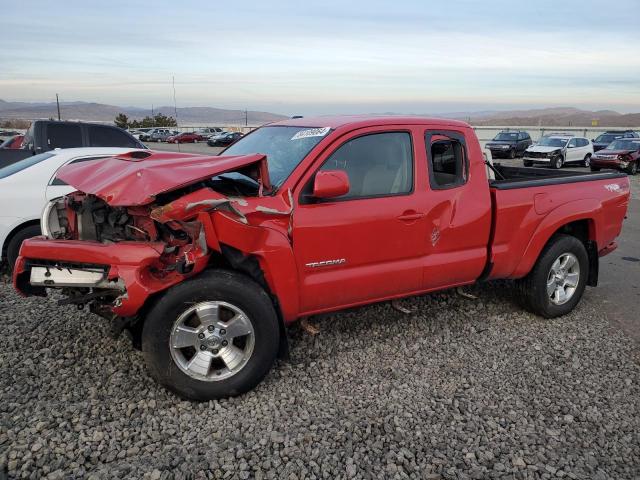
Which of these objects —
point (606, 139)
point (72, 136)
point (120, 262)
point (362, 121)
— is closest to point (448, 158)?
point (362, 121)

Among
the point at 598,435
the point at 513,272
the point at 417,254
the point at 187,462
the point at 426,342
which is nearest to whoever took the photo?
the point at 187,462

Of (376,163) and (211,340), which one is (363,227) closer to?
(376,163)

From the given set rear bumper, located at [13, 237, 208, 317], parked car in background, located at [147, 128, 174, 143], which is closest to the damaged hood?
rear bumper, located at [13, 237, 208, 317]

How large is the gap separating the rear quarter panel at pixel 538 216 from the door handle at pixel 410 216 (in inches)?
33.9

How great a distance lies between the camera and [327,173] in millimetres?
3561

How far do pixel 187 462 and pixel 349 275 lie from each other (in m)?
1.70

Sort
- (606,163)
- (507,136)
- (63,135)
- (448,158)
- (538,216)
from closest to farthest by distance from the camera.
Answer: (448,158) < (538,216) < (63,135) < (606,163) < (507,136)

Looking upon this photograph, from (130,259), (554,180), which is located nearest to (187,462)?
(130,259)

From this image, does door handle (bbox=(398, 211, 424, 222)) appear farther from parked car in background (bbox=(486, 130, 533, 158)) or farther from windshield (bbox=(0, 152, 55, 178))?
parked car in background (bbox=(486, 130, 533, 158))

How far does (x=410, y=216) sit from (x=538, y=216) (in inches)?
58.0

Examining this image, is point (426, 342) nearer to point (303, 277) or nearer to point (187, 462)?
point (303, 277)

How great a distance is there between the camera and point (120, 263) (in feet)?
10.9

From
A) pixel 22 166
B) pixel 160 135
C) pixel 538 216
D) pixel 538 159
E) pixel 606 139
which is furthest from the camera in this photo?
pixel 160 135

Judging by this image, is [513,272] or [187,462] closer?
[187,462]
